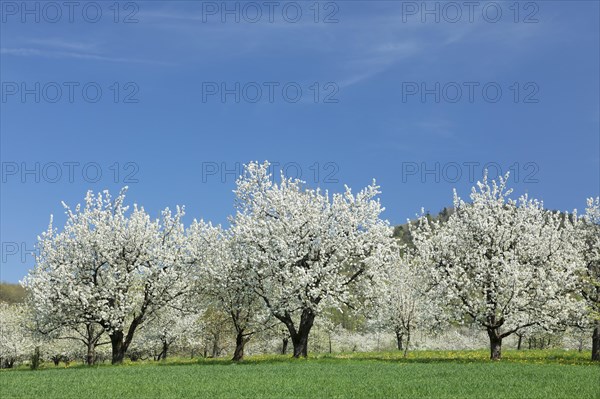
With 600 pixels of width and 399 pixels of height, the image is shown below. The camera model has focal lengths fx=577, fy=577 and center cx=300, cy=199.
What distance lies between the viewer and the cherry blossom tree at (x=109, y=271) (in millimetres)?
48812

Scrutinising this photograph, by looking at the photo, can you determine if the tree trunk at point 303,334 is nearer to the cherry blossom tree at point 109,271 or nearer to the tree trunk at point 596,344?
the cherry blossom tree at point 109,271

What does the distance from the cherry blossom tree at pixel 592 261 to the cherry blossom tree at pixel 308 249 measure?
15858 mm

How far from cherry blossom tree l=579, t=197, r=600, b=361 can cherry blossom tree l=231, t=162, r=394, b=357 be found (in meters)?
15.9

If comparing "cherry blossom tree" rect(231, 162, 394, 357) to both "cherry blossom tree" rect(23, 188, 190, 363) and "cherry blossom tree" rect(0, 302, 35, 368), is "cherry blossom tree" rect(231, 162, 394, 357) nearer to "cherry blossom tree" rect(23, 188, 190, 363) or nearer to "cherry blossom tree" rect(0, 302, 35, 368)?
"cherry blossom tree" rect(23, 188, 190, 363)

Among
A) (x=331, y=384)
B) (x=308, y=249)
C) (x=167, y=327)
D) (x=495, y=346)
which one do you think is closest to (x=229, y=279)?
(x=308, y=249)

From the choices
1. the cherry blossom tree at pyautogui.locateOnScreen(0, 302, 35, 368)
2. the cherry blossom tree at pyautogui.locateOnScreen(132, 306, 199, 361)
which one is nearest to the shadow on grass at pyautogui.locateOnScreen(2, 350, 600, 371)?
the cherry blossom tree at pyautogui.locateOnScreen(132, 306, 199, 361)

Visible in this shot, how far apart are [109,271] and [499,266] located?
32.7m

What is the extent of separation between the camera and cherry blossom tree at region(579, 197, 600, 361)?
44034 millimetres

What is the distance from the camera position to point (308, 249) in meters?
46.1

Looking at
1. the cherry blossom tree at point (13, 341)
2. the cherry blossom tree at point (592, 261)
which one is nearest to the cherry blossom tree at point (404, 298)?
the cherry blossom tree at point (592, 261)

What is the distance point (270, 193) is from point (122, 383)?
24879 mm

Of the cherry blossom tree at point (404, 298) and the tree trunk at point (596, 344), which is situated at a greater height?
Result: the cherry blossom tree at point (404, 298)

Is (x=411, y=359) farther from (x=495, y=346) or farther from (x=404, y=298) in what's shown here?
(x=404, y=298)

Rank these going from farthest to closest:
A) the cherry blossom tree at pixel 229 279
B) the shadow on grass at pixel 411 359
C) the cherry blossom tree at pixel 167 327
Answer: the cherry blossom tree at pixel 167 327 < the cherry blossom tree at pixel 229 279 < the shadow on grass at pixel 411 359
